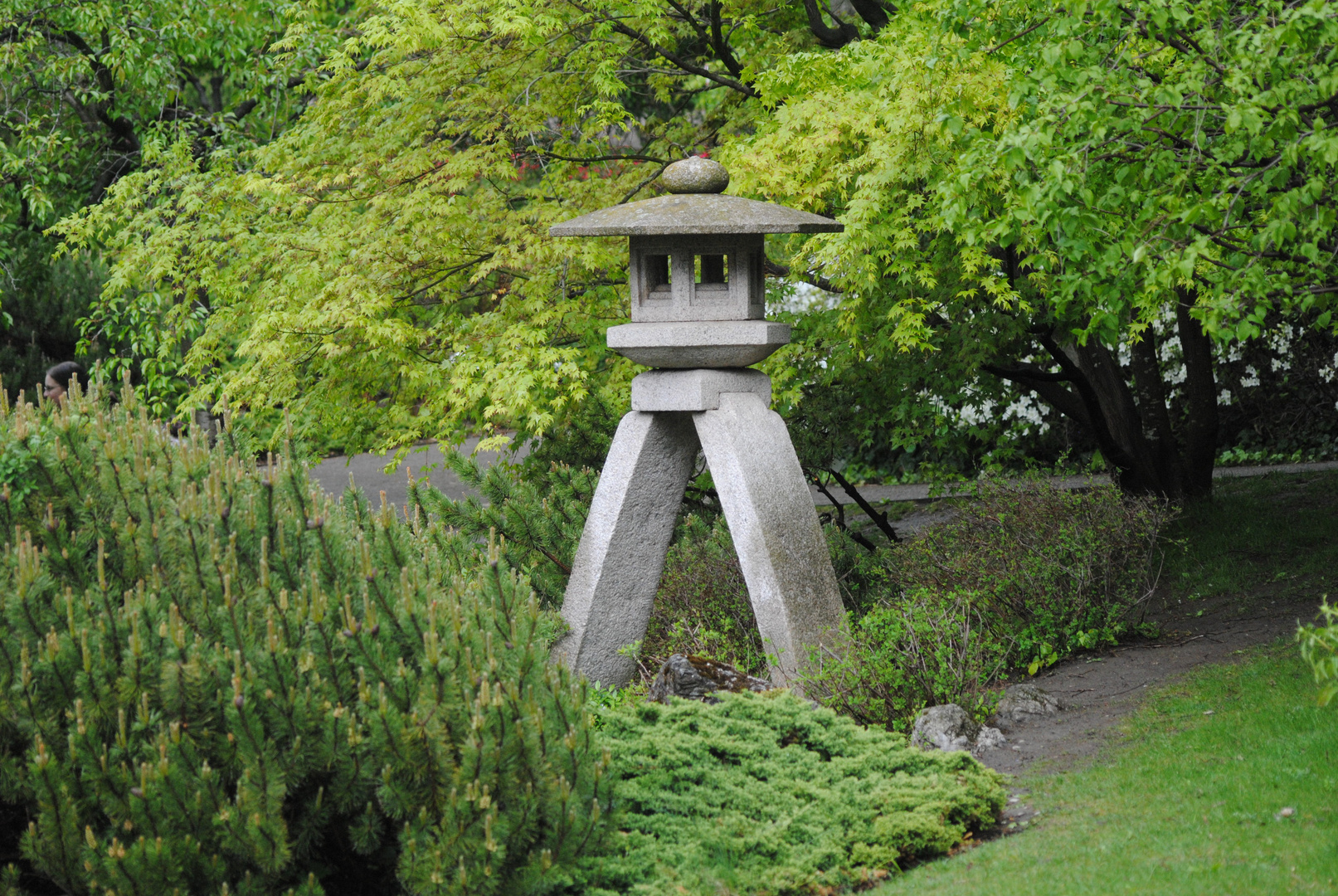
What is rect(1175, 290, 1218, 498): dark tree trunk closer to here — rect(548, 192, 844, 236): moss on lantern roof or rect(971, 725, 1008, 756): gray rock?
rect(548, 192, 844, 236): moss on lantern roof

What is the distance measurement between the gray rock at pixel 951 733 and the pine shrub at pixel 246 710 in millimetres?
2053

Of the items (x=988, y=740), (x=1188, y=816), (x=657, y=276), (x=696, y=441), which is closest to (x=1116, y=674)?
(x=988, y=740)

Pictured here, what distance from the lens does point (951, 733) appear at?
5.91 metres

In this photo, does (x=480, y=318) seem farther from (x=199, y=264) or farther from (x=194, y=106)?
(x=194, y=106)

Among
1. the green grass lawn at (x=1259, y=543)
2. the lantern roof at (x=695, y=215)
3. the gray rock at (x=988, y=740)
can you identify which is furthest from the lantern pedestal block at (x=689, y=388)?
the green grass lawn at (x=1259, y=543)

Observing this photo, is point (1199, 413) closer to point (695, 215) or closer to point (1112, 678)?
point (1112, 678)

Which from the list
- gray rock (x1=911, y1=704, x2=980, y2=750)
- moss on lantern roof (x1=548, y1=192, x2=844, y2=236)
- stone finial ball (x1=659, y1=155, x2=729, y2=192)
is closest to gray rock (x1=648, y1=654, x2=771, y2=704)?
gray rock (x1=911, y1=704, x2=980, y2=750)

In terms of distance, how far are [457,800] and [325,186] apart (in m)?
6.78

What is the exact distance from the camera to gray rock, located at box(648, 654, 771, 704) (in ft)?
20.9

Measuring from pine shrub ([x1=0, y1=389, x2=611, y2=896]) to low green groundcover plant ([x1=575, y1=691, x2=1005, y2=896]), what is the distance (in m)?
0.44

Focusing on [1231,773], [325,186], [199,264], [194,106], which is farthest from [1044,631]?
[194,106]

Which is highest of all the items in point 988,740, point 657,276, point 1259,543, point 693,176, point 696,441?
point 693,176

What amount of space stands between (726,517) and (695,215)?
65.2 inches

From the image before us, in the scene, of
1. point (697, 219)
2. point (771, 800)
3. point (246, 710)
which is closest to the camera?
point (246, 710)
